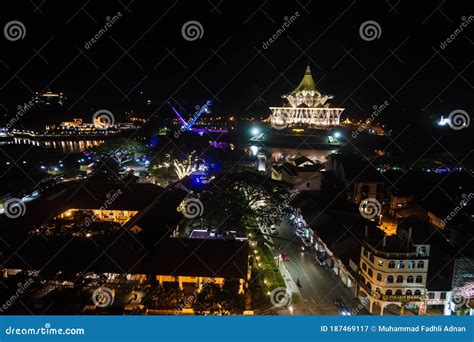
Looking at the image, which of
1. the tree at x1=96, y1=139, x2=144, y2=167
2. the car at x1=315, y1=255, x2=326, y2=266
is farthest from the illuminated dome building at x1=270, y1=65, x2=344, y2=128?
the car at x1=315, y1=255, x2=326, y2=266

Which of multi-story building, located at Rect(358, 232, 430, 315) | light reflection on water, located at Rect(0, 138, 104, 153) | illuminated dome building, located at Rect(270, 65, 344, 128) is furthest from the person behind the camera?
light reflection on water, located at Rect(0, 138, 104, 153)

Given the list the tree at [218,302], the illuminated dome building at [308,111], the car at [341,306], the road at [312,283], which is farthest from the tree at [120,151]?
the car at [341,306]

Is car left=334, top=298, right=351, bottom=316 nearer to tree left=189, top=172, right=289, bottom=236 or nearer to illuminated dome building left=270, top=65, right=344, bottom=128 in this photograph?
tree left=189, top=172, right=289, bottom=236

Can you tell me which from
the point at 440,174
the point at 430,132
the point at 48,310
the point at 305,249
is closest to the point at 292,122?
the point at 430,132

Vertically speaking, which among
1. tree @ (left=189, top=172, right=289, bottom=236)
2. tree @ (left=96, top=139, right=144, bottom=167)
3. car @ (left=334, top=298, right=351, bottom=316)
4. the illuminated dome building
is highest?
the illuminated dome building

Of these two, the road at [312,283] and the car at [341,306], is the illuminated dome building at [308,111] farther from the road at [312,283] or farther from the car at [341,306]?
the car at [341,306]

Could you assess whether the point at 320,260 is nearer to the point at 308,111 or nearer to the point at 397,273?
the point at 397,273
